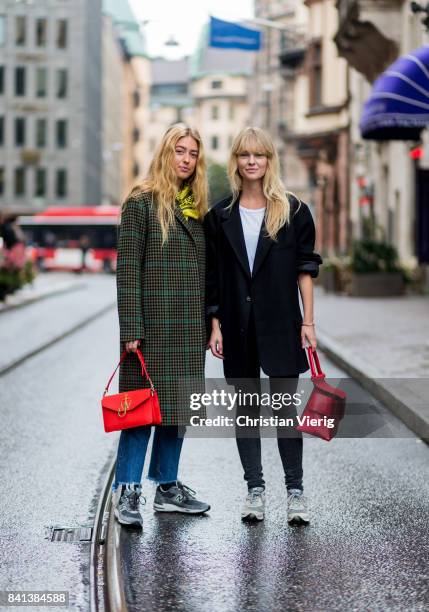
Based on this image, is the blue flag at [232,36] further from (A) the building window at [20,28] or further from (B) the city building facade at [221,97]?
(B) the city building facade at [221,97]

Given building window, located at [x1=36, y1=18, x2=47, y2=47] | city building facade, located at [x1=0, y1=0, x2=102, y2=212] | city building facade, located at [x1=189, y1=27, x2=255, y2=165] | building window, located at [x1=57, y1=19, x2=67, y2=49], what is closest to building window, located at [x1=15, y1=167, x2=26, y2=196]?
city building facade, located at [x1=0, y1=0, x2=102, y2=212]

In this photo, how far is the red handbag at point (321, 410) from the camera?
6.00 meters

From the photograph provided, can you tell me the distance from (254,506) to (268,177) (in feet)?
5.09

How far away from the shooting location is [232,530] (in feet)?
19.4

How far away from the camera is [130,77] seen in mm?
136875

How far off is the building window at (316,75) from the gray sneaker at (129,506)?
142 ft

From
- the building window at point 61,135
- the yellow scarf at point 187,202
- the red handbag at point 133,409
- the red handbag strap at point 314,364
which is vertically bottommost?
the red handbag at point 133,409

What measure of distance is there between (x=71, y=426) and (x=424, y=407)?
263cm

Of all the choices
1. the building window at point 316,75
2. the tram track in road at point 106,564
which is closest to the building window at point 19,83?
the building window at point 316,75

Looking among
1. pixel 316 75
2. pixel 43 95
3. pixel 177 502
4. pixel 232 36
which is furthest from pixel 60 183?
pixel 177 502

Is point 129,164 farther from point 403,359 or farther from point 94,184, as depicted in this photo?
point 403,359

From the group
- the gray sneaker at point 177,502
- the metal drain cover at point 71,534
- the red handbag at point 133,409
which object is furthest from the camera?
the gray sneaker at point 177,502

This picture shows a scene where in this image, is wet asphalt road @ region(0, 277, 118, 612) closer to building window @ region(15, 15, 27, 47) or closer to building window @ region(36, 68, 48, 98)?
building window @ region(36, 68, 48, 98)

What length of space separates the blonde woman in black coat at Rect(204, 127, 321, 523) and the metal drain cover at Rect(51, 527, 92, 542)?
769 millimetres
